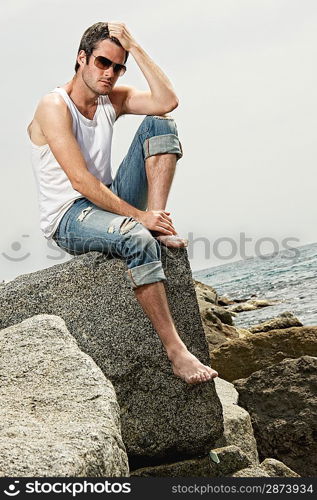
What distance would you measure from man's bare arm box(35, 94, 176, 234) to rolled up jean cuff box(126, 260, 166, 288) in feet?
1.03

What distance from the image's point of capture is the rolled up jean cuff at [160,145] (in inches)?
216

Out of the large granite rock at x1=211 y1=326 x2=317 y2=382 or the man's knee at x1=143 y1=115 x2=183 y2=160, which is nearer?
the man's knee at x1=143 y1=115 x2=183 y2=160

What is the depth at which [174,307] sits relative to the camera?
5.43 m

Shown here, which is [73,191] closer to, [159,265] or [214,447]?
[159,265]

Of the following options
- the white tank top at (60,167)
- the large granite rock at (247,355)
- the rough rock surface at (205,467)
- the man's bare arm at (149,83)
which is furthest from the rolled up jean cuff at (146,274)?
the large granite rock at (247,355)

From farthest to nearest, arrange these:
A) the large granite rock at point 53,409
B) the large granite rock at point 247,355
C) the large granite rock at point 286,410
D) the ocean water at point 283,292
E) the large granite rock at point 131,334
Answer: the ocean water at point 283,292, the large granite rock at point 247,355, the large granite rock at point 286,410, the large granite rock at point 131,334, the large granite rock at point 53,409

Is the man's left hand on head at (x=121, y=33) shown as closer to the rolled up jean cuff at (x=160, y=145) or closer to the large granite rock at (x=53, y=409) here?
the rolled up jean cuff at (x=160, y=145)

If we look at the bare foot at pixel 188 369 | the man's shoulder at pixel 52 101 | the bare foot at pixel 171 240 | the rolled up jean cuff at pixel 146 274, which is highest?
the man's shoulder at pixel 52 101

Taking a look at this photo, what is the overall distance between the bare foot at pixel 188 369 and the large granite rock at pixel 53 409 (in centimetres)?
74

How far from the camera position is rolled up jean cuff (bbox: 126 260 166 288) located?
513 centimetres

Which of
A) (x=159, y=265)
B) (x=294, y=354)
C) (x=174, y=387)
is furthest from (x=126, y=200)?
(x=294, y=354)

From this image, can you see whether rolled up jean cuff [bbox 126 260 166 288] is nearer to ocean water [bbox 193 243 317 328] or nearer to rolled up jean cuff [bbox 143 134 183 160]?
rolled up jean cuff [bbox 143 134 183 160]

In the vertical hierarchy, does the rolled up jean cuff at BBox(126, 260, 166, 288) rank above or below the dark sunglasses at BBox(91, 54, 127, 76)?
below

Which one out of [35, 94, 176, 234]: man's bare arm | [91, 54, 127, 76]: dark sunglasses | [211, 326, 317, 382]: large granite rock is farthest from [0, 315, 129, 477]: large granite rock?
[211, 326, 317, 382]: large granite rock
